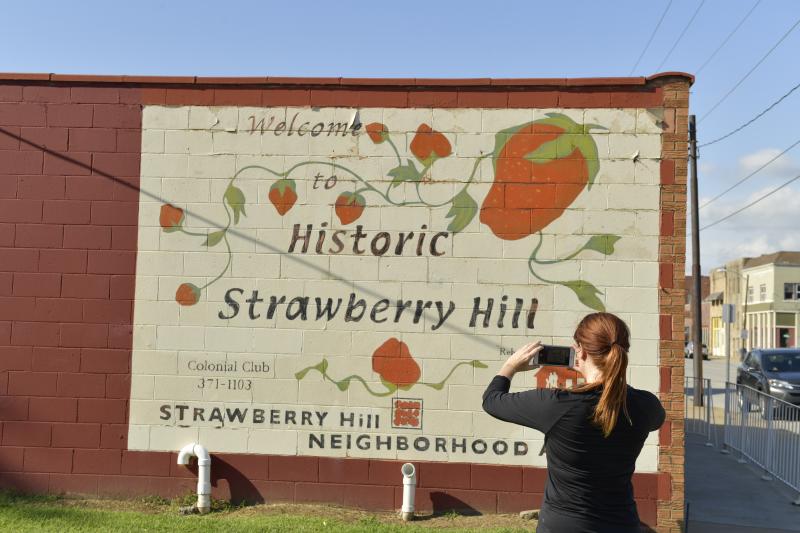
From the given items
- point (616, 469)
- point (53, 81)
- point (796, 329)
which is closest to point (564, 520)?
point (616, 469)

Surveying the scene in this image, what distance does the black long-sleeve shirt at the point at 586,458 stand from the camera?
347 cm

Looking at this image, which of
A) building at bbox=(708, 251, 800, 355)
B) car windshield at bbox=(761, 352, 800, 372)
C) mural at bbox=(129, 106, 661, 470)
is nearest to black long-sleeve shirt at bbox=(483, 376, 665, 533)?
mural at bbox=(129, 106, 661, 470)

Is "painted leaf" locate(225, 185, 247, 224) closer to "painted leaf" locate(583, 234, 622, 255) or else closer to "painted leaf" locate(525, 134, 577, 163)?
"painted leaf" locate(525, 134, 577, 163)

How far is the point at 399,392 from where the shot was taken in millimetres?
8102

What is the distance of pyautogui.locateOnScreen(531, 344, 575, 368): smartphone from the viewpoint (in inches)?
153

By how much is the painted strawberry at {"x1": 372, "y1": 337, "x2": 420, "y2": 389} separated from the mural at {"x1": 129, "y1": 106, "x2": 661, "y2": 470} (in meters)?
0.01

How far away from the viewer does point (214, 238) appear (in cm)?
836

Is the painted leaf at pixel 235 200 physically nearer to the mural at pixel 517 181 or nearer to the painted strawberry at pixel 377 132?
the mural at pixel 517 181

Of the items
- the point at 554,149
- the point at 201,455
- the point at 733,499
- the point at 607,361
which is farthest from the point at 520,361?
the point at 733,499

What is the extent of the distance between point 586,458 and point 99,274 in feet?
20.7

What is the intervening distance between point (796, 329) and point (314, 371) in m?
61.1

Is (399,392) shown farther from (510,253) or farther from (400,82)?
(400,82)

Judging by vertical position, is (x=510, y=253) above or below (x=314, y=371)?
above

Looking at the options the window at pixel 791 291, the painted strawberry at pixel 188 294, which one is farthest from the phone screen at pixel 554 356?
the window at pixel 791 291
